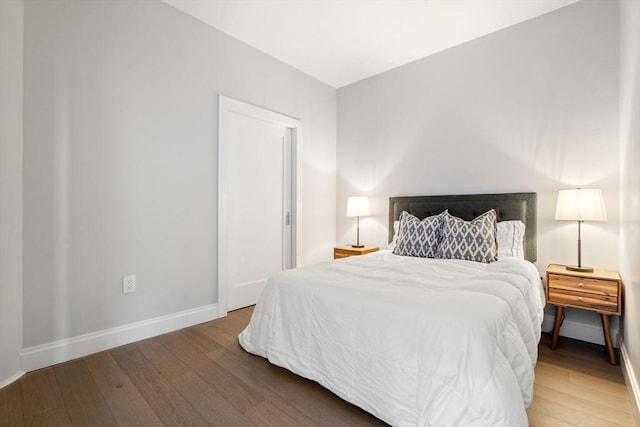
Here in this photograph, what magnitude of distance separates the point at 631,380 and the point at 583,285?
0.65 metres

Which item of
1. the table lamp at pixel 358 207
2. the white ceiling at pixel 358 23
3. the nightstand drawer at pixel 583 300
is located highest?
the white ceiling at pixel 358 23

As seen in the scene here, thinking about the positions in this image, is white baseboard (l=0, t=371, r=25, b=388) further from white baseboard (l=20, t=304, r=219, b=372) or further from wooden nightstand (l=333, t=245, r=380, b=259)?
wooden nightstand (l=333, t=245, r=380, b=259)

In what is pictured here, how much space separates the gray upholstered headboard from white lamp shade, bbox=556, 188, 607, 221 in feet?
1.32

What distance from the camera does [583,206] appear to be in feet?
7.08

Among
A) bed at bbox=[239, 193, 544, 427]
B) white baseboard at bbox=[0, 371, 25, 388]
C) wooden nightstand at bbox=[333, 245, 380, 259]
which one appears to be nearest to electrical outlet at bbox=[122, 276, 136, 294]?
white baseboard at bbox=[0, 371, 25, 388]

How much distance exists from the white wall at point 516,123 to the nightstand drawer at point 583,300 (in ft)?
1.40

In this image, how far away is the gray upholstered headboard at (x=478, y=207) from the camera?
2.64 metres

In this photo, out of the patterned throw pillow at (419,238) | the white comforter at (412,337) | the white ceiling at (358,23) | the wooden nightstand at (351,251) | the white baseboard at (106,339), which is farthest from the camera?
the wooden nightstand at (351,251)

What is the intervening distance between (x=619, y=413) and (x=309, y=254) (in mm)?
2911

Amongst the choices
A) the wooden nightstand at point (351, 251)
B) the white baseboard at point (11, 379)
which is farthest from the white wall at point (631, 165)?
the white baseboard at point (11, 379)

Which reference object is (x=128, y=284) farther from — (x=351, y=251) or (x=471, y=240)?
(x=471, y=240)

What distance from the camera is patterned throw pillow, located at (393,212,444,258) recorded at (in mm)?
2609

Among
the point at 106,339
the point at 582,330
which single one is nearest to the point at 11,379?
the point at 106,339

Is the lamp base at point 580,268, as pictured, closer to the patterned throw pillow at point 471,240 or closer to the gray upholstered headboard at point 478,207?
the gray upholstered headboard at point 478,207
